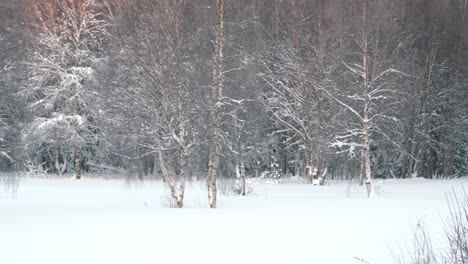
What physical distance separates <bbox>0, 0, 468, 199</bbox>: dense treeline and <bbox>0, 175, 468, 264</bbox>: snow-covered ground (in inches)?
82.7

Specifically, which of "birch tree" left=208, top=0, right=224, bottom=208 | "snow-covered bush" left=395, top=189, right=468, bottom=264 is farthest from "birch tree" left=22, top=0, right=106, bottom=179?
"snow-covered bush" left=395, top=189, right=468, bottom=264

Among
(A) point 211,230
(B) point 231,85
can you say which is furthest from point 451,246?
(B) point 231,85

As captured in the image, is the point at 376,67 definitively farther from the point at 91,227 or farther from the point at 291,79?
the point at 91,227

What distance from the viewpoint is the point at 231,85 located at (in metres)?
20.6

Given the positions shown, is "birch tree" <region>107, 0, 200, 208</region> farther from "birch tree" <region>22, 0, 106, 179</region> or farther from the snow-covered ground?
"birch tree" <region>22, 0, 106, 179</region>

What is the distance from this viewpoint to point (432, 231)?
13188 mm

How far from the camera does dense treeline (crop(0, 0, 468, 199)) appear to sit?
18.9 meters

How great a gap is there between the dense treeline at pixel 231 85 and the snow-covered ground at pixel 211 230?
2.10 meters

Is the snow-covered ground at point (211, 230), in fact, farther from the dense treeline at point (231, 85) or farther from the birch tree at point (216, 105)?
the dense treeline at point (231, 85)

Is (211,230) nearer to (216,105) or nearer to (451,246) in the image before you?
(216,105)

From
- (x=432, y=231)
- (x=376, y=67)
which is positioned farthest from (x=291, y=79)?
(x=432, y=231)

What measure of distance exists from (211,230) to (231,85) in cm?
810

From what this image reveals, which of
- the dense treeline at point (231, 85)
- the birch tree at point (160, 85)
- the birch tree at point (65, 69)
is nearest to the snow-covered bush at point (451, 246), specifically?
the birch tree at point (160, 85)

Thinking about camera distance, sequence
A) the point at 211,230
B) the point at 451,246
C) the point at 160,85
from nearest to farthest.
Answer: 1. the point at 451,246
2. the point at 211,230
3. the point at 160,85
